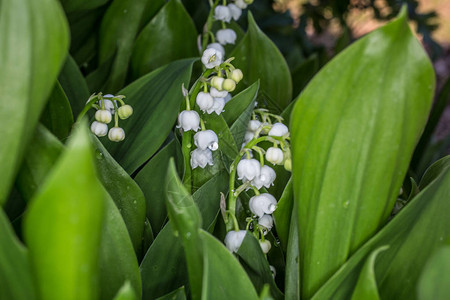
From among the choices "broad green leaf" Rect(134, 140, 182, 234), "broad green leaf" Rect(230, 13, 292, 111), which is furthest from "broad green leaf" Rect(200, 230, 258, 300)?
"broad green leaf" Rect(230, 13, 292, 111)

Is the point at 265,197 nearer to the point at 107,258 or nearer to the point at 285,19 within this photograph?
the point at 107,258

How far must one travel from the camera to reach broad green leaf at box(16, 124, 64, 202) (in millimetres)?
462

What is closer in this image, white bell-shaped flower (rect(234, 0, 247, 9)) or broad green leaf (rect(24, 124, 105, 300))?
broad green leaf (rect(24, 124, 105, 300))

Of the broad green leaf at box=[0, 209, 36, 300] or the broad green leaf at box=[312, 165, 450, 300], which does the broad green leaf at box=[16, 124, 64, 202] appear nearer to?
the broad green leaf at box=[0, 209, 36, 300]

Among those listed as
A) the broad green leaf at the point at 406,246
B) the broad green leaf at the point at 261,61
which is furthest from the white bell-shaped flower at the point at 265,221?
the broad green leaf at the point at 261,61

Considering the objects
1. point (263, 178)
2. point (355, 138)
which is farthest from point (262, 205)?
point (355, 138)

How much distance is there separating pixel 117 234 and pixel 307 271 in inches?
7.1

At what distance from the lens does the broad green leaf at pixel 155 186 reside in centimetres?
67

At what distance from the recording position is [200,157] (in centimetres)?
57

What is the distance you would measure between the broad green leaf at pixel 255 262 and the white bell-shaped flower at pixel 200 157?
4.3 inches

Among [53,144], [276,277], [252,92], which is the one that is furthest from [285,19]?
[53,144]

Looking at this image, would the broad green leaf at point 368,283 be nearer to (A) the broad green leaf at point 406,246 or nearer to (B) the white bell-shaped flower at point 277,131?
(A) the broad green leaf at point 406,246

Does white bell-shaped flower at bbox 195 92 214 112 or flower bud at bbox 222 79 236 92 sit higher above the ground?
flower bud at bbox 222 79 236 92

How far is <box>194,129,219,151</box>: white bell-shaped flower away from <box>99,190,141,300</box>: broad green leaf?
0.12 m
